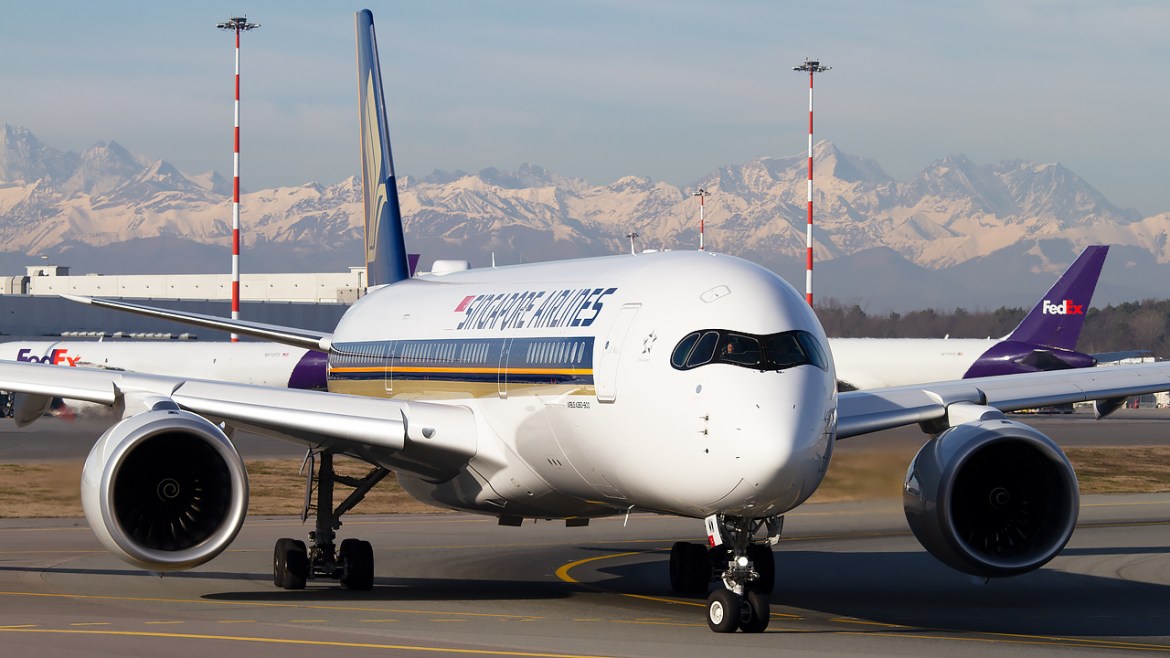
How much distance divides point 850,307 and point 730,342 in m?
110

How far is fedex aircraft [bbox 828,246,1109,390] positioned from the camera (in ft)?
231

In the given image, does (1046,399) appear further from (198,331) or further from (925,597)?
(198,331)

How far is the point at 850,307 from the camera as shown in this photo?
12456cm

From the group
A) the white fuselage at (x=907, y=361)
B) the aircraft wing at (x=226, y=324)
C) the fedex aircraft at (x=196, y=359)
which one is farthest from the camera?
the white fuselage at (x=907, y=361)

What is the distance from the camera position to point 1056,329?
2837 inches

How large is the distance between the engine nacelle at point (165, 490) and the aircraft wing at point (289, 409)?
2.96 feet

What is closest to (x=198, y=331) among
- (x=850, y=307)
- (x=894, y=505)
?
(x=850, y=307)

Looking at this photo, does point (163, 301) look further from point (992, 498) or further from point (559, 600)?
point (992, 498)

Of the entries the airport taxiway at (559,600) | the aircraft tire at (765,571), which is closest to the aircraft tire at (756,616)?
the airport taxiway at (559,600)

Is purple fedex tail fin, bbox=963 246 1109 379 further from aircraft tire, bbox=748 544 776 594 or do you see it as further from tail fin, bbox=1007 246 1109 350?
aircraft tire, bbox=748 544 776 594

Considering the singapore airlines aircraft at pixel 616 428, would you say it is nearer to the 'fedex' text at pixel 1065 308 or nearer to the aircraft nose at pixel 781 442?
the aircraft nose at pixel 781 442

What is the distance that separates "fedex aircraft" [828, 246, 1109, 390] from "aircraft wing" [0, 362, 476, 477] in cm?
5420

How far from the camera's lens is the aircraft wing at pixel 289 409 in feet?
65.9

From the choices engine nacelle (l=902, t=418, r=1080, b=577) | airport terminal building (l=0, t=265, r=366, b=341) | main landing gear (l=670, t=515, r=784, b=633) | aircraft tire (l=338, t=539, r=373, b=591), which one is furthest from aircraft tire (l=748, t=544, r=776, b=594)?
airport terminal building (l=0, t=265, r=366, b=341)
